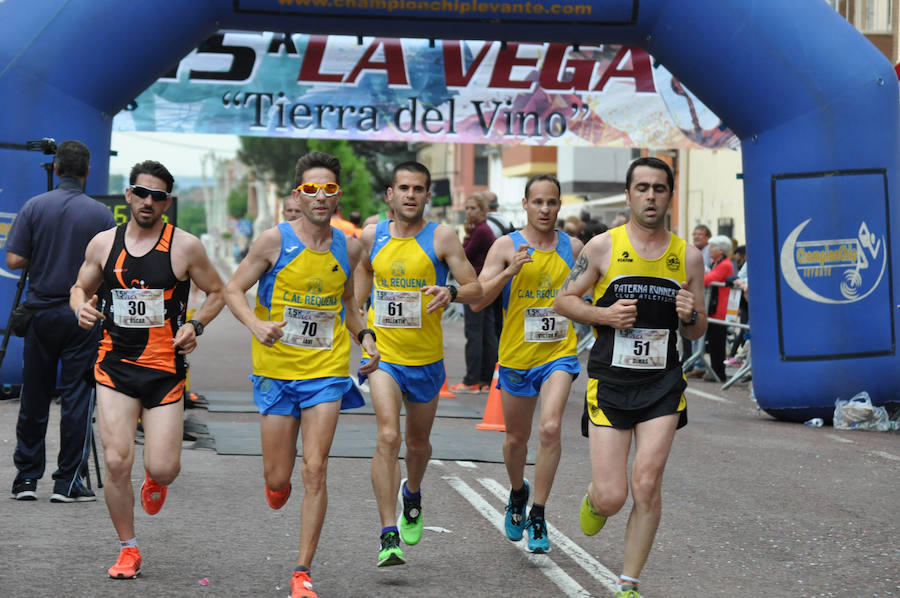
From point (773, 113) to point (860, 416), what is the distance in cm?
294

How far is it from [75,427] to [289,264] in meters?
2.57

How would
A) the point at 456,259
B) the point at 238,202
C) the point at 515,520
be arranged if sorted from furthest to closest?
the point at 238,202 < the point at 515,520 < the point at 456,259

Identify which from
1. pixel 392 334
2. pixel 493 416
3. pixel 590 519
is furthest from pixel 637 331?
pixel 493 416

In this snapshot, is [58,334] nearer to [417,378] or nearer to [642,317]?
[417,378]

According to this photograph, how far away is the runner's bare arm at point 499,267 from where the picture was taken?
704 cm

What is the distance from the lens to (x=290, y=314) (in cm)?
611

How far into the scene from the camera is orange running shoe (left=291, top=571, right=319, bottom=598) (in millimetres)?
5605

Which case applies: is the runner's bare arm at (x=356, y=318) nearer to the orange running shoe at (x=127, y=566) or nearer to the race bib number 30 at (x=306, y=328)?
the race bib number 30 at (x=306, y=328)

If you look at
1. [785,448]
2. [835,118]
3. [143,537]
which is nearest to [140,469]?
[143,537]

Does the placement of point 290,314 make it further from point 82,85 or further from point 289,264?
point 82,85

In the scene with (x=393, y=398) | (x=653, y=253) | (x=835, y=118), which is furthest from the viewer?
(x=835, y=118)

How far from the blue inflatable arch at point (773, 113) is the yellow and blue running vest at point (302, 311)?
7000 millimetres

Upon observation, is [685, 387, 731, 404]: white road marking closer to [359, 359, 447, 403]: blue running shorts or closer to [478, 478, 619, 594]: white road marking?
[478, 478, 619, 594]: white road marking

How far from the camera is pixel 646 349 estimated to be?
5.89 meters
